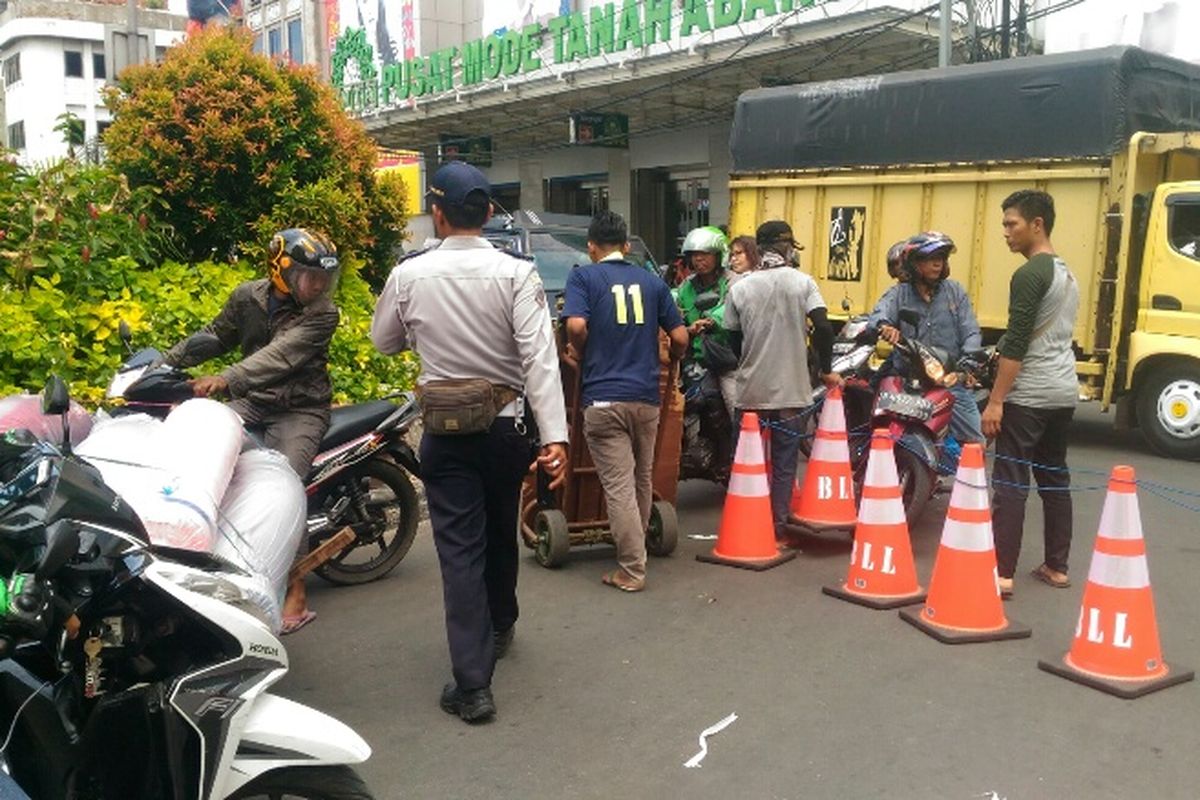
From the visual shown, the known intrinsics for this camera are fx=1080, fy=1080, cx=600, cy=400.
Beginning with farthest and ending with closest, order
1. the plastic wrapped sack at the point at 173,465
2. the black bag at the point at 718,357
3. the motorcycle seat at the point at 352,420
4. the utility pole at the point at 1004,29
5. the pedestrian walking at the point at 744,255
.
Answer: the utility pole at the point at 1004,29, the pedestrian walking at the point at 744,255, the black bag at the point at 718,357, the motorcycle seat at the point at 352,420, the plastic wrapped sack at the point at 173,465

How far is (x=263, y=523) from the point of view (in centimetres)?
290

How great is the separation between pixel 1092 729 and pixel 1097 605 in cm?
59

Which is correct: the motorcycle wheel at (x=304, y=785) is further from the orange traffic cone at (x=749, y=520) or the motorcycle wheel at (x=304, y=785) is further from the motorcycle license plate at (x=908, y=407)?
the motorcycle license plate at (x=908, y=407)

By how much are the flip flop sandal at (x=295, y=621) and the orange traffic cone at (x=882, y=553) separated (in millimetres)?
2423

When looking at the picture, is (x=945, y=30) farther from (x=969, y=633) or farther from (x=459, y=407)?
(x=459, y=407)

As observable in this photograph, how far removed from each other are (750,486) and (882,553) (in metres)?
0.88

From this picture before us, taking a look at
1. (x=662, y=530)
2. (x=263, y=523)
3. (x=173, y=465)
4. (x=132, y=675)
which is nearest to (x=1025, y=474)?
(x=662, y=530)

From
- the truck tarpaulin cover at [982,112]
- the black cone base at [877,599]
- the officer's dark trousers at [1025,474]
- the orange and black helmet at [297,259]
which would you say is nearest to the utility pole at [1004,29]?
the truck tarpaulin cover at [982,112]

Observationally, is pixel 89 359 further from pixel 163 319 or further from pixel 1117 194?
pixel 1117 194

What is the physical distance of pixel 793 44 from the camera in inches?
649

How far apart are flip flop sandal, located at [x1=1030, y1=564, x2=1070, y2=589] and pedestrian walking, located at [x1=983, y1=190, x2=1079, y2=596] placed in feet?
0.77

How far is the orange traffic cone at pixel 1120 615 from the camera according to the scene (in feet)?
13.4

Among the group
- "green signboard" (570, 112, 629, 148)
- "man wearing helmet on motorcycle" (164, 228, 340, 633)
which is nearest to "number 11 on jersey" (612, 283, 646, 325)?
"man wearing helmet on motorcycle" (164, 228, 340, 633)

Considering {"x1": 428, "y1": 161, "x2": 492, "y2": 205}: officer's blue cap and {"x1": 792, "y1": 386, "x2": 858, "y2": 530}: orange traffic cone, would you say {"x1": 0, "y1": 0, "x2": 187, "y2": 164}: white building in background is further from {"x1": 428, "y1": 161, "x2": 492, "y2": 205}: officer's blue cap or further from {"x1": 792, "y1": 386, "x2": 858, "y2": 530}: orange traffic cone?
{"x1": 428, "y1": 161, "x2": 492, "y2": 205}: officer's blue cap
